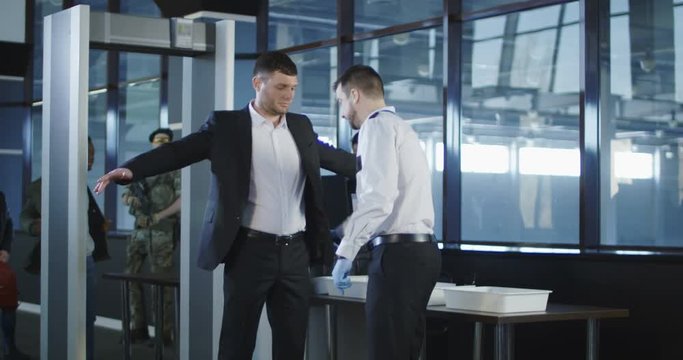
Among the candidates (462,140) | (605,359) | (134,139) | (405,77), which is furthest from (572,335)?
(134,139)

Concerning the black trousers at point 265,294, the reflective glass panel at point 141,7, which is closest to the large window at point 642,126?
the black trousers at point 265,294

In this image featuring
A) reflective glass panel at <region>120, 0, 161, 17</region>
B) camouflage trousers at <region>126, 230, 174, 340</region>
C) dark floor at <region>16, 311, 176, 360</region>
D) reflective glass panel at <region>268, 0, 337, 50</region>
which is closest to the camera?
dark floor at <region>16, 311, 176, 360</region>

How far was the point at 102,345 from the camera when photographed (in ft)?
26.7

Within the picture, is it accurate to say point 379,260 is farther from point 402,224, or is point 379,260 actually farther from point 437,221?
point 437,221

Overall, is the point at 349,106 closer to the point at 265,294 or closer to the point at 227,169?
the point at 227,169

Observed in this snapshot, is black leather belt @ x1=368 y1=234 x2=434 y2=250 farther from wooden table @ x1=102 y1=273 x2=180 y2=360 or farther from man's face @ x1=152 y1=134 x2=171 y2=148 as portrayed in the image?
man's face @ x1=152 y1=134 x2=171 y2=148

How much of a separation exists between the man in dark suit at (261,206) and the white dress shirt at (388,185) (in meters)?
0.34

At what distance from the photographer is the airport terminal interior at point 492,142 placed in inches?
191

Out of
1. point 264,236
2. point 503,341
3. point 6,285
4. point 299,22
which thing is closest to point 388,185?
point 264,236

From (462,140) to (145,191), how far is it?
2268 mm

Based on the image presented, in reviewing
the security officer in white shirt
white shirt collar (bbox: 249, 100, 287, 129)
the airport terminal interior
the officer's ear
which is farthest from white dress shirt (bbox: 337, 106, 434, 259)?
the airport terminal interior

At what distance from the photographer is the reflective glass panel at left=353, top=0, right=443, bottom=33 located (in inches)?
288

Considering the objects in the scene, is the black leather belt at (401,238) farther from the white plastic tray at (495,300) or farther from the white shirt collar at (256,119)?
the white shirt collar at (256,119)

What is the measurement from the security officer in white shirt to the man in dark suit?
29 centimetres
